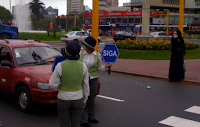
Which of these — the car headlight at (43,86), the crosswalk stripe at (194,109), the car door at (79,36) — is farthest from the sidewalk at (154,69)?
the car door at (79,36)

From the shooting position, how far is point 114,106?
7.65 metres

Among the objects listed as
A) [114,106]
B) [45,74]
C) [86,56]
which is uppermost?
[86,56]

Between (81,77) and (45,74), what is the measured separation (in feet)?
8.32

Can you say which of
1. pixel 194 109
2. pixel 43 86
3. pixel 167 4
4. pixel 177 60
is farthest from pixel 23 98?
pixel 167 4

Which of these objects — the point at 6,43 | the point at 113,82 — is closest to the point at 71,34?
the point at 113,82

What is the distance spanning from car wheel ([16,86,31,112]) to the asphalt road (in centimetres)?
15

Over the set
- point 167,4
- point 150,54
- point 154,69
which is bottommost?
point 154,69

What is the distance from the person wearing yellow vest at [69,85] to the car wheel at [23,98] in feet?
8.17

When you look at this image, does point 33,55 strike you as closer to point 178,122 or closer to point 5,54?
point 5,54

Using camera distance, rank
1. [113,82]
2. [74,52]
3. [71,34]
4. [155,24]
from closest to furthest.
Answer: [74,52] < [113,82] < [71,34] < [155,24]

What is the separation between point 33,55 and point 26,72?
1.03 m

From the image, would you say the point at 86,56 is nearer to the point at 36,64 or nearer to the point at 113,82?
the point at 36,64

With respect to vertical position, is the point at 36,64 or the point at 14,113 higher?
the point at 36,64

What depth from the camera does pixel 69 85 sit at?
4.30 metres
